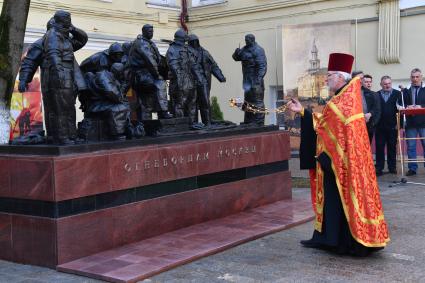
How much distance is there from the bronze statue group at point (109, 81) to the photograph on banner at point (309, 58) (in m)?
6.15

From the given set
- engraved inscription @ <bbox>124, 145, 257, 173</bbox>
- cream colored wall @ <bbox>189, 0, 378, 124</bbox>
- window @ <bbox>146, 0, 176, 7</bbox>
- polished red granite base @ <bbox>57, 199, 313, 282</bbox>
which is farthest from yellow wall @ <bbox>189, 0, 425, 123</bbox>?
polished red granite base @ <bbox>57, 199, 313, 282</bbox>

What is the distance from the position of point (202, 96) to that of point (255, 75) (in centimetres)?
110

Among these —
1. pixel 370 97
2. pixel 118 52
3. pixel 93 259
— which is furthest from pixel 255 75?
pixel 93 259

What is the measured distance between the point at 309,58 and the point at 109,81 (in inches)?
381

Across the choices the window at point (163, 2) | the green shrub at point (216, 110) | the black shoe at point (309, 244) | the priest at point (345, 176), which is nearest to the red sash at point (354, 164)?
the priest at point (345, 176)

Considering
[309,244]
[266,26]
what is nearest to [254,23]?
[266,26]

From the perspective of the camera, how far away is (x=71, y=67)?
6273 mm

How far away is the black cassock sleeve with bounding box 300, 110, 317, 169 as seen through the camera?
251 inches

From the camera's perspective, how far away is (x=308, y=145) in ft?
21.1

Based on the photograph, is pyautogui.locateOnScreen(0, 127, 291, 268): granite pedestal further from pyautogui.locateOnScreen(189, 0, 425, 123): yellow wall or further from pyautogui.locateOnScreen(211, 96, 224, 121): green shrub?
pyautogui.locateOnScreen(211, 96, 224, 121): green shrub

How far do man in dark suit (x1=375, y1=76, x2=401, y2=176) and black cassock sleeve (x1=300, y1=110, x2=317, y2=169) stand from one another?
227 inches

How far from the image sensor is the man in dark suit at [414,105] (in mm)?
11461

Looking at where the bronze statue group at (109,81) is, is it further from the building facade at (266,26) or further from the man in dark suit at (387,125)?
the building facade at (266,26)

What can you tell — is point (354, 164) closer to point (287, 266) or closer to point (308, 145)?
point (308, 145)
